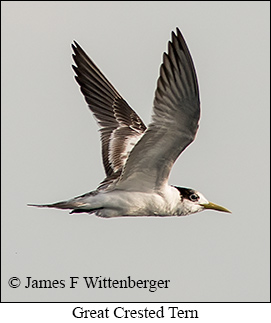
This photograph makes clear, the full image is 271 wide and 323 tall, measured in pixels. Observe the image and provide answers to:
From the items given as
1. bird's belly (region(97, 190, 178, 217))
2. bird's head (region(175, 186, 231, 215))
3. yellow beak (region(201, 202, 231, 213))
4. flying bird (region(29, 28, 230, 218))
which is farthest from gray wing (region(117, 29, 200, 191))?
yellow beak (region(201, 202, 231, 213))

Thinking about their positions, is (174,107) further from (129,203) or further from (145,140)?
(129,203)

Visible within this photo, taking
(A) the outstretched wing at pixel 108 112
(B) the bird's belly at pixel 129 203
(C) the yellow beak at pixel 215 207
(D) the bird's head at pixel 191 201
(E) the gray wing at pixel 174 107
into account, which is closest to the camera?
(E) the gray wing at pixel 174 107

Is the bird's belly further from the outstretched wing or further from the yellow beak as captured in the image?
the outstretched wing

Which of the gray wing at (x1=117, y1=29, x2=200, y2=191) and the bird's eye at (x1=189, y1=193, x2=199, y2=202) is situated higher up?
the gray wing at (x1=117, y1=29, x2=200, y2=191)

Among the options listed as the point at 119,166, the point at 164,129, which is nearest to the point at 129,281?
the point at 119,166

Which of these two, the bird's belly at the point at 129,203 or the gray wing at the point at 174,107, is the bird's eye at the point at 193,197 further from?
the gray wing at the point at 174,107

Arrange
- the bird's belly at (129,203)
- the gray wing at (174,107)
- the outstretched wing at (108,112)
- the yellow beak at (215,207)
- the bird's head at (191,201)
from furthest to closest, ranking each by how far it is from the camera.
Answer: the outstretched wing at (108,112), the yellow beak at (215,207), the bird's head at (191,201), the bird's belly at (129,203), the gray wing at (174,107)

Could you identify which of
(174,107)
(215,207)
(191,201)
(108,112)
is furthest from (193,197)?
(108,112)

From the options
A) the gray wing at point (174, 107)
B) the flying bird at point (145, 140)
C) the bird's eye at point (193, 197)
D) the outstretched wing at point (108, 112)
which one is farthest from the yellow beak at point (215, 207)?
the gray wing at point (174, 107)

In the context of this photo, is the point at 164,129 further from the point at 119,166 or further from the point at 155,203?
the point at 119,166
